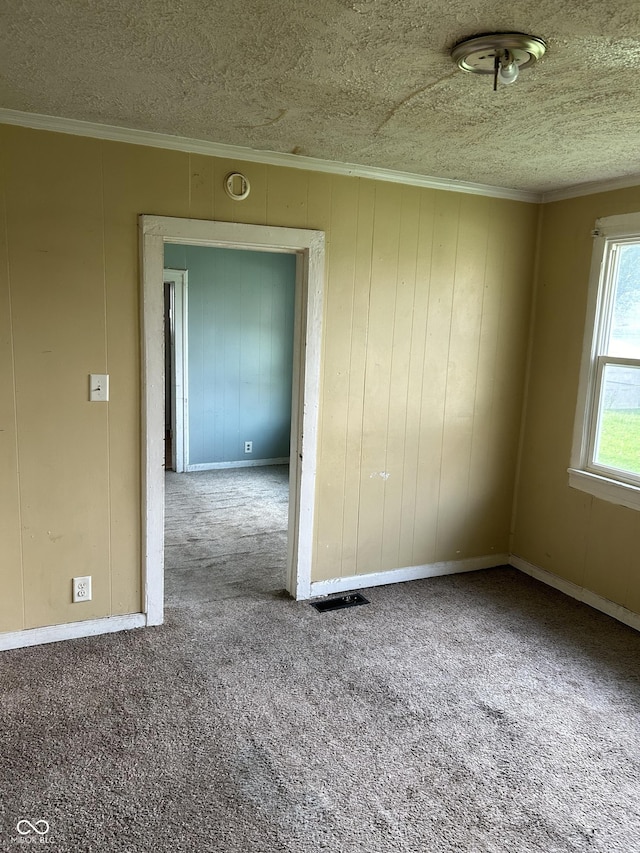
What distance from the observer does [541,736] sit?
8.32 feet

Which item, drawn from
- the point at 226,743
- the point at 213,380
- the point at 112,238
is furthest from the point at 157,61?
the point at 213,380

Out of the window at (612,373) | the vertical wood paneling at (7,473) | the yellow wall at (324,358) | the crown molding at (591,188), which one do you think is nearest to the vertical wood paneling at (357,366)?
the yellow wall at (324,358)

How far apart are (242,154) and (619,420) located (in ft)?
8.22

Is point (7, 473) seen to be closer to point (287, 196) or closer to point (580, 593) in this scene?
point (287, 196)

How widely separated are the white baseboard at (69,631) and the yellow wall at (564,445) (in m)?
2.51

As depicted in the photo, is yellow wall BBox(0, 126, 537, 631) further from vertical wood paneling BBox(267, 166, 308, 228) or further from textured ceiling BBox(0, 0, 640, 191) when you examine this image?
textured ceiling BBox(0, 0, 640, 191)

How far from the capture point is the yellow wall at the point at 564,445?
3.54 metres

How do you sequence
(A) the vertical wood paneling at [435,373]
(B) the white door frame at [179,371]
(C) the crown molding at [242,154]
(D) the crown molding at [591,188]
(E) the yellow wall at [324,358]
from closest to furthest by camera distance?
(C) the crown molding at [242,154] < (E) the yellow wall at [324,358] < (D) the crown molding at [591,188] < (A) the vertical wood paneling at [435,373] < (B) the white door frame at [179,371]

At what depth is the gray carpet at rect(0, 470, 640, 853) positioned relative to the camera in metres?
2.03

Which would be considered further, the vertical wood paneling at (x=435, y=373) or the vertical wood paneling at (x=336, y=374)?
the vertical wood paneling at (x=435, y=373)

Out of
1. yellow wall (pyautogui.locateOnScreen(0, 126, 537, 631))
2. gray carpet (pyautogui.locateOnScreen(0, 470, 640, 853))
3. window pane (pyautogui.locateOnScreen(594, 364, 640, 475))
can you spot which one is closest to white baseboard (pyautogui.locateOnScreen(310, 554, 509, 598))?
yellow wall (pyautogui.locateOnScreen(0, 126, 537, 631))

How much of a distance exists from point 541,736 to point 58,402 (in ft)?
8.26

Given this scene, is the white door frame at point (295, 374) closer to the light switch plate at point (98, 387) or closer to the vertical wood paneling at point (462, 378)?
the light switch plate at point (98, 387)

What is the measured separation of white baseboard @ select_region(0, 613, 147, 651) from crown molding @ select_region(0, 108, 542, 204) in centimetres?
228
